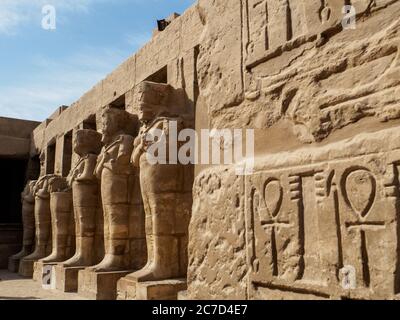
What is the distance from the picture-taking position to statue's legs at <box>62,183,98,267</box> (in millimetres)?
6219

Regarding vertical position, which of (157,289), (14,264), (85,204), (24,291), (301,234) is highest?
(85,204)

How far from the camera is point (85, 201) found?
20.5 ft

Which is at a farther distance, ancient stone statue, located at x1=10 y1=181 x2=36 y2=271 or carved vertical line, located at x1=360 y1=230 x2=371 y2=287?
ancient stone statue, located at x1=10 y1=181 x2=36 y2=271

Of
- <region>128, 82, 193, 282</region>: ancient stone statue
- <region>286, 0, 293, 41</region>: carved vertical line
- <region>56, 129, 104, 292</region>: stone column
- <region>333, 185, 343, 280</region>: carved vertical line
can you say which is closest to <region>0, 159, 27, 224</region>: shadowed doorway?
<region>56, 129, 104, 292</region>: stone column

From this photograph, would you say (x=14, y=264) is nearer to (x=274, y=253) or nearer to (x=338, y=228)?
(x=274, y=253)

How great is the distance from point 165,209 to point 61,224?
3576 millimetres

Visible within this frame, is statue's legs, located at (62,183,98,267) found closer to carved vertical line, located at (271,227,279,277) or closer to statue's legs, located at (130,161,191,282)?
statue's legs, located at (130,161,191,282)

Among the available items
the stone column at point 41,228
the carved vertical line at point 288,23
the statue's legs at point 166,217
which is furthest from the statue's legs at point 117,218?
the carved vertical line at point 288,23

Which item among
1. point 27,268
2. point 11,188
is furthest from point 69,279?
point 11,188

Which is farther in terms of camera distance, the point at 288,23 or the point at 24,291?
the point at 24,291

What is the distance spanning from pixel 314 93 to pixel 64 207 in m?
5.78

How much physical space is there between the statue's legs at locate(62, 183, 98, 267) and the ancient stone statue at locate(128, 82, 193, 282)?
2190 millimetres

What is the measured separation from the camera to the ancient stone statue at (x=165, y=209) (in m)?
4.15

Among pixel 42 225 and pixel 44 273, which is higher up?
pixel 42 225
